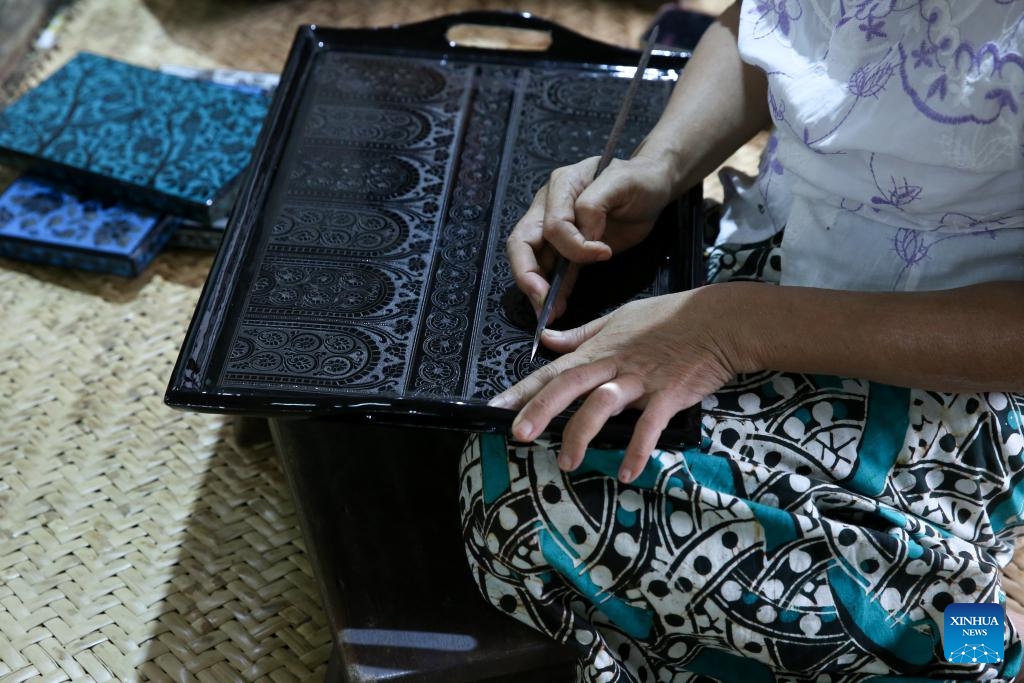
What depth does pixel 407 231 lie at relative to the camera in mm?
984

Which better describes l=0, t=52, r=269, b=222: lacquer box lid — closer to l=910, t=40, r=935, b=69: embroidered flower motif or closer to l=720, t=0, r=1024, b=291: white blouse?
l=720, t=0, r=1024, b=291: white blouse

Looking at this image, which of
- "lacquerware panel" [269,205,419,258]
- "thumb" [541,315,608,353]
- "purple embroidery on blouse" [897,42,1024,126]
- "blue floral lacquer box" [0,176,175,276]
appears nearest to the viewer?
"purple embroidery on blouse" [897,42,1024,126]

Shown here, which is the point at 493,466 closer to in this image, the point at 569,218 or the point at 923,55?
the point at 569,218

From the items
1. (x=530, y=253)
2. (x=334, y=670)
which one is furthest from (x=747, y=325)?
(x=334, y=670)

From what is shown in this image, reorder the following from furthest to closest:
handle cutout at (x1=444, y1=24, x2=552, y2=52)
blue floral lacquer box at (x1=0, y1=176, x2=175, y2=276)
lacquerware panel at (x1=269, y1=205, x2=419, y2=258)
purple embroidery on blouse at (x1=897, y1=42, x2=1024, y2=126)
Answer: handle cutout at (x1=444, y1=24, x2=552, y2=52) → blue floral lacquer box at (x1=0, y1=176, x2=175, y2=276) → lacquerware panel at (x1=269, y1=205, x2=419, y2=258) → purple embroidery on blouse at (x1=897, y1=42, x2=1024, y2=126)

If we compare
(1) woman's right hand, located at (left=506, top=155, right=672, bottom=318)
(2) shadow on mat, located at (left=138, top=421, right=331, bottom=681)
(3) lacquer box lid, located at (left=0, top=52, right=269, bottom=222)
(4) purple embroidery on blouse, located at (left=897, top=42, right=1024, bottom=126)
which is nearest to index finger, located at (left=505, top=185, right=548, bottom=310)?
(1) woman's right hand, located at (left=506, top=155, right=672, bottom=318)

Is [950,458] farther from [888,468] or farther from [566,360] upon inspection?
[566,360]

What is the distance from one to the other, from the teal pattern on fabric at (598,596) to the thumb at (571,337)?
148mm

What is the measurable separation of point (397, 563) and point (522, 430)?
0.68ft

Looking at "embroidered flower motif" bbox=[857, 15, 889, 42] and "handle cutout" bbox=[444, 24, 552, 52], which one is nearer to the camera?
"embroidered flower motif" bbox=[857, 15, 889, 42]

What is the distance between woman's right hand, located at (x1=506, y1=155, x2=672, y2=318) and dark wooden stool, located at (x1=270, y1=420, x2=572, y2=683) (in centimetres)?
19

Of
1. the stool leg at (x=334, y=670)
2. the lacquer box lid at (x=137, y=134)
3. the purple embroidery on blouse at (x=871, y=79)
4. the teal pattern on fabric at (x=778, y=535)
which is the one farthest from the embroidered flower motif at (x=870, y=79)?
the lacquer box lid at (x=137, y=134)

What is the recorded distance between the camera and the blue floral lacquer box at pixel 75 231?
138 centimetres

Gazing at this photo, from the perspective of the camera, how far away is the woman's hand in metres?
0.77
